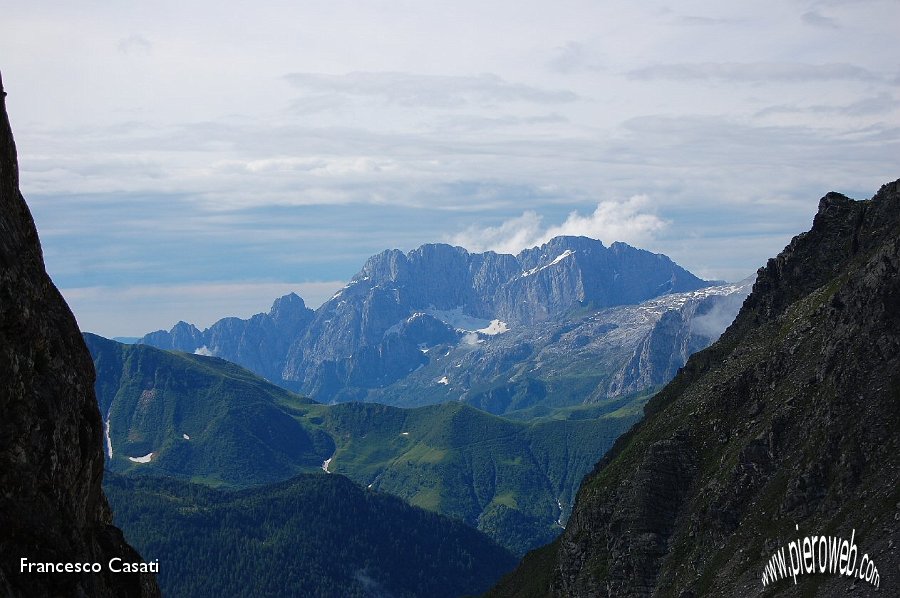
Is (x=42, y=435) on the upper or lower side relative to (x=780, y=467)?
upper

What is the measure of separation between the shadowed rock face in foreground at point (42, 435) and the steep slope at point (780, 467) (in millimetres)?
87793

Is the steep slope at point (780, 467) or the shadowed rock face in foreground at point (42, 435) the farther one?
the steep slope at point (780, 467)

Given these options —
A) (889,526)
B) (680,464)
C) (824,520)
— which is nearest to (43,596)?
(889,526)

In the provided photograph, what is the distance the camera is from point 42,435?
194 feet

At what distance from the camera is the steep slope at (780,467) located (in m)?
139

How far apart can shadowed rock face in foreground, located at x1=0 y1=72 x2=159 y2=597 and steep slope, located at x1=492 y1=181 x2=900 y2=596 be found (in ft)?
288

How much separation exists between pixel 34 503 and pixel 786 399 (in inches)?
5466

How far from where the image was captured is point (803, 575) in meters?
130

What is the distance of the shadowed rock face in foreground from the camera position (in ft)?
182

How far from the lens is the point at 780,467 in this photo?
159250mm

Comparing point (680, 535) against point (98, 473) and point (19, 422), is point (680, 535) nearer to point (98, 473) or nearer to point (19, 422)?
point (98, 473)

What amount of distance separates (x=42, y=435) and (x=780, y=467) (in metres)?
129

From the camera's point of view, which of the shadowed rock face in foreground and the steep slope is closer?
the shadowed rock face in foreground

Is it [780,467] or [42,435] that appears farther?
[780,467]
